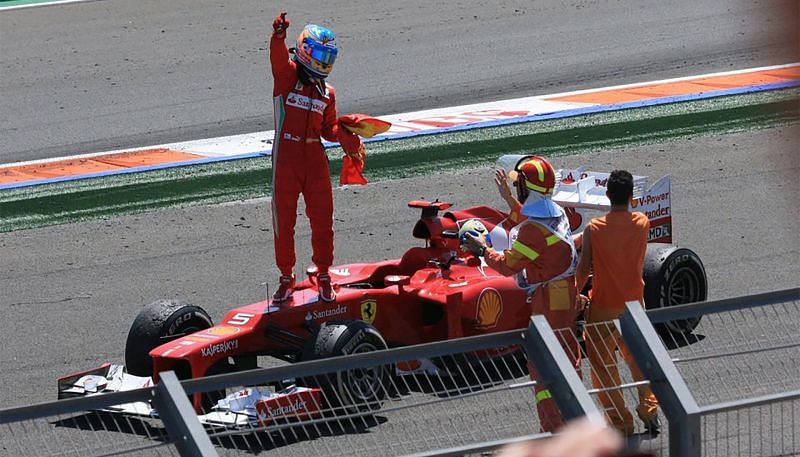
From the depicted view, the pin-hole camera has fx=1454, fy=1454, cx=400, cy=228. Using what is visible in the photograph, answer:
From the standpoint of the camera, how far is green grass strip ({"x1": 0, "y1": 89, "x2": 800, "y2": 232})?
12.4m

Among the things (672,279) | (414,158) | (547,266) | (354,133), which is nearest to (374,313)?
(354,133)

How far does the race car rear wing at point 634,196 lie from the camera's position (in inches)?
350

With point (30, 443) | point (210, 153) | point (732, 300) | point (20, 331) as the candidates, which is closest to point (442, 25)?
point (210, 153)

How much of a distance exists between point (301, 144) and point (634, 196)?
2.14 meters

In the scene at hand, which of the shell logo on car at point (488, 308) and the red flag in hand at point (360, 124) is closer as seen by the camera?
the shell logo on car at point (488, 308)

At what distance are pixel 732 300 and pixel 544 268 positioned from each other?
146 cm

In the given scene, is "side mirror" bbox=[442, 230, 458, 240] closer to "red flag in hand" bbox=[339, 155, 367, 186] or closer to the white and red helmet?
"red flag in hand" bbox=[339, 155, 367, 186]

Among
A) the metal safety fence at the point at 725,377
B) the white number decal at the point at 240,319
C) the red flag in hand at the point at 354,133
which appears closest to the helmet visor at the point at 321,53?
the red flag in hand at the point at 354,133

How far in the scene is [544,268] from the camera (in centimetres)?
698

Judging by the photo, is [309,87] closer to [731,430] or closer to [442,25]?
[731,430]

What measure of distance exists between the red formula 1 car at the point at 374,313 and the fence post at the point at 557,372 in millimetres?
2235

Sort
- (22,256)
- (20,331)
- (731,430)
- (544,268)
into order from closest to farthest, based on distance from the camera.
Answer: (731,430) → (544,268) → (20,331) → (22,256)

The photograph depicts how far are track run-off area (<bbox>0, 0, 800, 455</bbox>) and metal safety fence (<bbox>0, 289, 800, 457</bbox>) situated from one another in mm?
240

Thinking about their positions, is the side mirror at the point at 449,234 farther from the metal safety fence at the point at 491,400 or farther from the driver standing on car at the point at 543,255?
the driver standing on car at the point at 543,255
